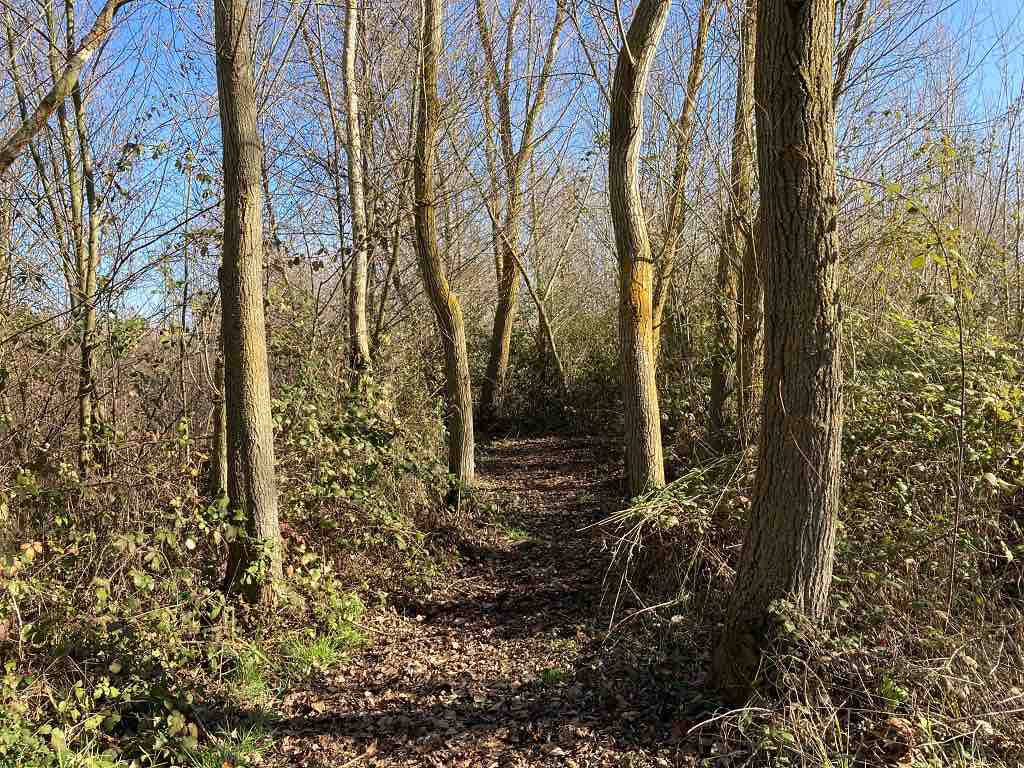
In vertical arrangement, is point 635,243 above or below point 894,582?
above

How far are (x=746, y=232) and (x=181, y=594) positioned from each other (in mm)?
5637

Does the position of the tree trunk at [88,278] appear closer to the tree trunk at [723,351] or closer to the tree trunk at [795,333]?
the tree trunk at [795,333]

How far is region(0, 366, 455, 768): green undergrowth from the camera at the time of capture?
3.46 m

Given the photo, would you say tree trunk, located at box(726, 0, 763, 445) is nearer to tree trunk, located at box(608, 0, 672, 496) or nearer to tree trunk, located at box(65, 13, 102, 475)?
tree trunk, located at box(608, 0, 672, 496)

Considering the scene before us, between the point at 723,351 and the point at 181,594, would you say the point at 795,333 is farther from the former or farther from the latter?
the point at 723,351

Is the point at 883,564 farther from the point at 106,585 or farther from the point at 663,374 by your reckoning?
the point at 663,374

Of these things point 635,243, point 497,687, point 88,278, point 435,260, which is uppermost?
point 435,260

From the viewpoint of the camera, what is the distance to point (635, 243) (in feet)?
18.7

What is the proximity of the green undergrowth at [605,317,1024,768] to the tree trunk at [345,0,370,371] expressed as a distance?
3155mm

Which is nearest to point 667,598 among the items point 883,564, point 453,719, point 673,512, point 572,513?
point 673,512

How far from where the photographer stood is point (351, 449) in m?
6.01

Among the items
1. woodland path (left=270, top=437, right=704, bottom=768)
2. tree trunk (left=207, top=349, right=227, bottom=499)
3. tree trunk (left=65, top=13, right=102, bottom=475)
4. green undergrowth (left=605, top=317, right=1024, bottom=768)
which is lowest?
woodland path (left=270, top=437, right=704, bottom=768)

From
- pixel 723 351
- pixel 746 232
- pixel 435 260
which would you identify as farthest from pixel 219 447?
pixel 723 351

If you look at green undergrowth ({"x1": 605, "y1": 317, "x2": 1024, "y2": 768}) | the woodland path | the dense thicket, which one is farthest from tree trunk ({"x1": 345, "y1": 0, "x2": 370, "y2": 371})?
green undergrowth ({"x1": 605, "y1": 317, "x2": 1024, "y2": 768})
